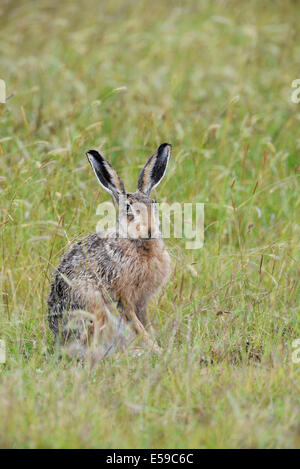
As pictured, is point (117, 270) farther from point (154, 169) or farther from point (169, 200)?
point (169, 200)

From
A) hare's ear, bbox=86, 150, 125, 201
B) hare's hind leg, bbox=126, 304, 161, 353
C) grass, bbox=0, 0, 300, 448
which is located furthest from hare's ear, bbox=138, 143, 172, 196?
hare's hind leg, bbox=126, 304, 161, 353

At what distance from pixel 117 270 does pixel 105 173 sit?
69 centimetres

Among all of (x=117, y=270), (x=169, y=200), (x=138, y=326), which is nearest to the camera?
(x=138, y=326)

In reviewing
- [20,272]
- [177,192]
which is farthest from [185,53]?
[20,272]

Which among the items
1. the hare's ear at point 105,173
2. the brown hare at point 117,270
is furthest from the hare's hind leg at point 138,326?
the hare's ear at point 105,173

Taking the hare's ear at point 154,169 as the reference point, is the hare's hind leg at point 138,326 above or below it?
below

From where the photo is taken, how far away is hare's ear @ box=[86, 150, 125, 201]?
5.17 m

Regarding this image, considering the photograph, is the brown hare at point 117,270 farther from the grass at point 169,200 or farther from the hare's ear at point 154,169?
the grass at point 169,200

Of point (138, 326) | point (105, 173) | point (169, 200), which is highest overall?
point (105, 173)

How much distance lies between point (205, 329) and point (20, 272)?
1629mm

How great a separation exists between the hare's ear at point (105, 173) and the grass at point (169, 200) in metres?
0.59

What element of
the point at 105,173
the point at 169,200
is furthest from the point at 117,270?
the point at 169,200

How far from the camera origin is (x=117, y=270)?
5.29 metres

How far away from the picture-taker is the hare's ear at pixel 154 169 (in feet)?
17.3
